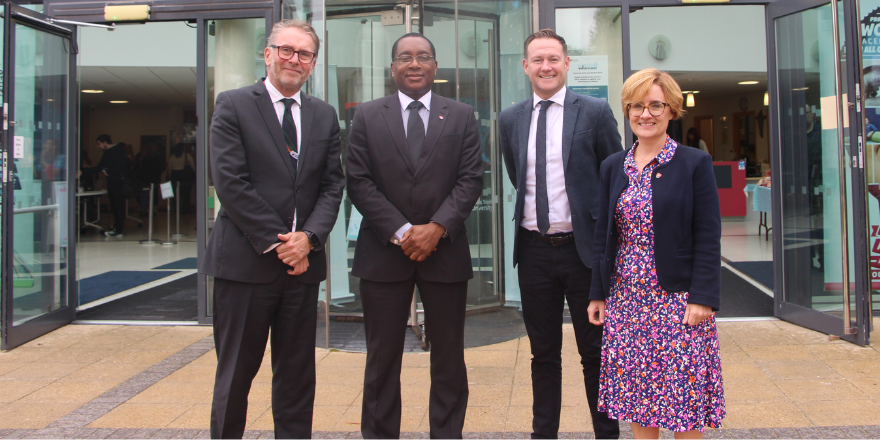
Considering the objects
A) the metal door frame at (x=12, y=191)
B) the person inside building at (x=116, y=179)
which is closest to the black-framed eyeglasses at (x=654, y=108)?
the metal door frame at (x=12, y=191)

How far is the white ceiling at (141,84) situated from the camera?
38.0ft

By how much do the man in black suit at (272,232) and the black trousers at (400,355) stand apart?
238 mm

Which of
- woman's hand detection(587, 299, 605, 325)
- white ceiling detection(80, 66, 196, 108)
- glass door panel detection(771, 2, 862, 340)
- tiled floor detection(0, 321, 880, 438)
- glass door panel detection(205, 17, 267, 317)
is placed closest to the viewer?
woman's hand detection(587, 299, 605, 325)

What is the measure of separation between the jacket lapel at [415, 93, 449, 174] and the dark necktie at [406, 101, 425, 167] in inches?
0.9

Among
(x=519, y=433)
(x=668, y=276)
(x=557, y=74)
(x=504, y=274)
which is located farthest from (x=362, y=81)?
(x=668, y=276)

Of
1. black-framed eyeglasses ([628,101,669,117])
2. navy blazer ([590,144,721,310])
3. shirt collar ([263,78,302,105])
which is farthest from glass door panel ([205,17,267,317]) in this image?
navy blazer ([590,144,721,310])

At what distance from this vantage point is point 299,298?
2.74m

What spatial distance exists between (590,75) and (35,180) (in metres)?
4.34

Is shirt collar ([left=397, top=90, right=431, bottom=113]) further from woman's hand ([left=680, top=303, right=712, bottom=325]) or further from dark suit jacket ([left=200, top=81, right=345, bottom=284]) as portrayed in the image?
woman's hand ([left=680, top=303, right=712, bottom=325])

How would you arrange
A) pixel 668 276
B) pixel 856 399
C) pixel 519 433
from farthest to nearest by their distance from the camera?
1. pixel 856 399
2. pixel 519 433
3. pixel 668 276

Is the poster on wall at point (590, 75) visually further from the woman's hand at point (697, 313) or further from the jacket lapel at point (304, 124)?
the woman's hand at point (697, 313)

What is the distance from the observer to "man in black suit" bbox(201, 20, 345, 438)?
8.54 feet

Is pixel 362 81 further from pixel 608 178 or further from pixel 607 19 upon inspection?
pixel 608 178

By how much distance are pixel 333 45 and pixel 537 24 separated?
5.25ft
